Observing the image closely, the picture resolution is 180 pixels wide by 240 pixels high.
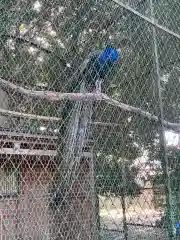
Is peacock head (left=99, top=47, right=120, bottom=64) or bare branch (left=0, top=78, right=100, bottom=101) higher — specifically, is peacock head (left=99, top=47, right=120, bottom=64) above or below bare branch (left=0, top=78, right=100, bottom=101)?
above

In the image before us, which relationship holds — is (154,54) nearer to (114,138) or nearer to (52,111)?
(114,138)

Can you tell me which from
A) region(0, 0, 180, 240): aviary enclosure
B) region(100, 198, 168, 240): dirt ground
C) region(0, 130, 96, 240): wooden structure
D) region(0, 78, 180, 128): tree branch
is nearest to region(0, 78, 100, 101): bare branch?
region(0, 78, 180, 128): tree branch

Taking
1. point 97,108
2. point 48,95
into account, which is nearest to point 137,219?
point 97,108

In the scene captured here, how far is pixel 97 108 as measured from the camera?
273 cm

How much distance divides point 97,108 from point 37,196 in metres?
0.97

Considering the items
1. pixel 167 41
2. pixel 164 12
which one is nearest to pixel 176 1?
pixel 164 12

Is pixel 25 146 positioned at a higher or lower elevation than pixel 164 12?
lower

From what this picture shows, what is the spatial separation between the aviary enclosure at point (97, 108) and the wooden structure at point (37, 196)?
0.06 feet

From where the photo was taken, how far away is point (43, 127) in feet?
9.86

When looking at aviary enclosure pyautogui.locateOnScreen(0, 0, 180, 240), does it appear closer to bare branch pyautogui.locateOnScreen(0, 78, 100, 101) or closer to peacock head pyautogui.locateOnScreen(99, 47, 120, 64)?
peacock head pyautogui.locateOnScreen(99, 47, 120, 64)

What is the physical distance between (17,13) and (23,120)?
874mm

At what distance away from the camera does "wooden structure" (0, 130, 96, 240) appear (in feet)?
9.26

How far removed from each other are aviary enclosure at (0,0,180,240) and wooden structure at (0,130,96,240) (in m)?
0.02

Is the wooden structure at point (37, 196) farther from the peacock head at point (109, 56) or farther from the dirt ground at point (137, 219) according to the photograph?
the peacock head at point (109, 56)
